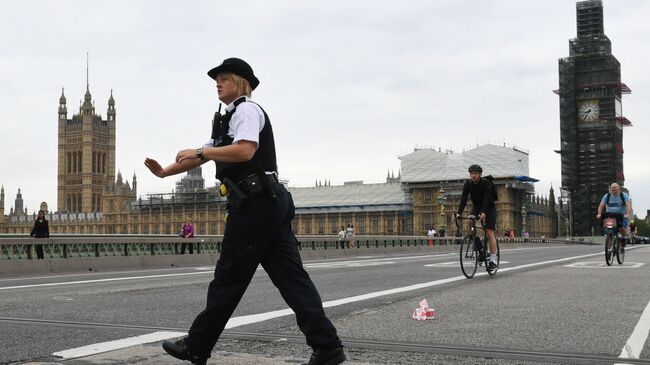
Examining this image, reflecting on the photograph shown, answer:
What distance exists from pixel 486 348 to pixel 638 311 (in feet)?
9.00

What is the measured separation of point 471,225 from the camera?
11.4m

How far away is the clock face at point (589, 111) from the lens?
119 metres

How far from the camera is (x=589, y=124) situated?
119562mm

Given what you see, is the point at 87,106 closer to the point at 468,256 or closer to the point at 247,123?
the point at 468,256

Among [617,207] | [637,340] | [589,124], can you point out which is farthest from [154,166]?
[589,124]

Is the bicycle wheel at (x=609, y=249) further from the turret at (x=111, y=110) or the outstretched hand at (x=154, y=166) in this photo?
the turret at (x=111, y=110)

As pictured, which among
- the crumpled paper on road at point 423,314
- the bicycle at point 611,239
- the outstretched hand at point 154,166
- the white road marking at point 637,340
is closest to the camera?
the outstretched hand at point 154,166

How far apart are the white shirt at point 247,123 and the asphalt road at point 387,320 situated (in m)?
1.30

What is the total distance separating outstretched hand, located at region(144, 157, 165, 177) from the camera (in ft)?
14.1

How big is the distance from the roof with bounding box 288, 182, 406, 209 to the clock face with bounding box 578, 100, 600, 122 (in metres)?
29.8

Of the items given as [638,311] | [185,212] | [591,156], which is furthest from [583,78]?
[638,311]

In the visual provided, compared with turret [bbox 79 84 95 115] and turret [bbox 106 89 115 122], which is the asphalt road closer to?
turret [bbox 79 84 95 115]

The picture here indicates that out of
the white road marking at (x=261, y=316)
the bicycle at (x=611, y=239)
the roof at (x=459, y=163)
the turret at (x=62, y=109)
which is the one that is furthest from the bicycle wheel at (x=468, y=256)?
the turret at (x=62, y=109)

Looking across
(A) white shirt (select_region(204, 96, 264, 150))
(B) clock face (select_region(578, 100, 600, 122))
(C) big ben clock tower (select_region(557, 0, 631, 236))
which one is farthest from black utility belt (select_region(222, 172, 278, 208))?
(B) clock face (select_region(578, 100, 600, 122))
